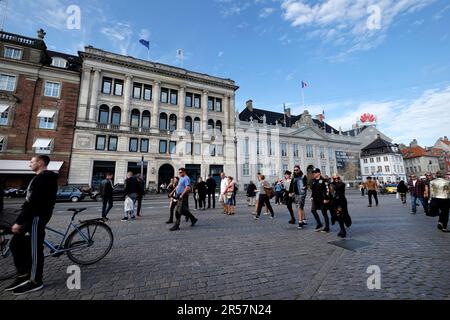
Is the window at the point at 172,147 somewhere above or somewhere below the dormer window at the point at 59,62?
below

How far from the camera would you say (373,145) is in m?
64.1

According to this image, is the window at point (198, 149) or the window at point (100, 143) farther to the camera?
the window at point (198, 149)

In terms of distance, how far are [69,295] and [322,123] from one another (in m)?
66.1

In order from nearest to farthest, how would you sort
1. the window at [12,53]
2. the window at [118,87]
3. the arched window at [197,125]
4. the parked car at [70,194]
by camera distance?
the parked car at [70,194] < the window at [12,53] < the window at [118,87] < the arched window at [197,125]

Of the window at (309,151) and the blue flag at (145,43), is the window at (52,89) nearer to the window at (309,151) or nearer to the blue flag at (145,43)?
the blue flag at (145,43)

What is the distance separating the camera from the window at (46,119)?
25141 mm

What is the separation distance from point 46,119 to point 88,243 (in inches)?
1162

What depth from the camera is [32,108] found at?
25.1m

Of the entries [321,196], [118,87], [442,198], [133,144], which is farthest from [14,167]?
[442,198]

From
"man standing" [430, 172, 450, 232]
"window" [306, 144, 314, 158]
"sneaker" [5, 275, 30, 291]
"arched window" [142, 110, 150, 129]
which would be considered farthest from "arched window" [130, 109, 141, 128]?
"window" [306, 144, 314, 158]

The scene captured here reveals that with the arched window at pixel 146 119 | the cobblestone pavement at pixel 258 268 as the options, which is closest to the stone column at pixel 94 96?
the arched window at pixel 146 119

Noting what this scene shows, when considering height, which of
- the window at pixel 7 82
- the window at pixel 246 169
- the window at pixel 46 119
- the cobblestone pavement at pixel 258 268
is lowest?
the cobblestone pavement at pixel 258 268

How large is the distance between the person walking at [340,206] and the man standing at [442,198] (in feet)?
10.5

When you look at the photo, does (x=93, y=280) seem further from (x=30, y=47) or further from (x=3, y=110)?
(x=30, y=47)
